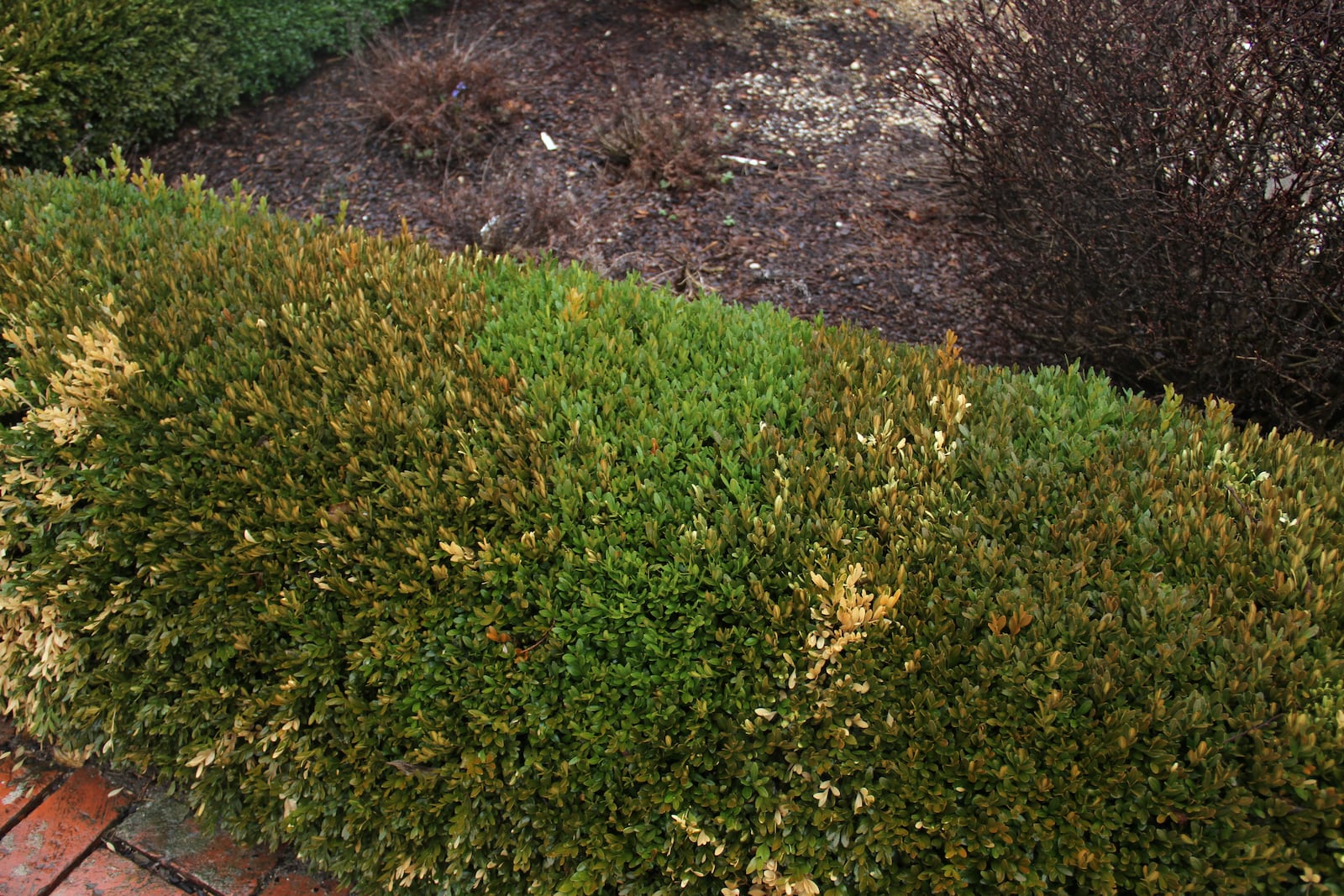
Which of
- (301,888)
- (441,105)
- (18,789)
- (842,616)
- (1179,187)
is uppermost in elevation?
(1179,187)

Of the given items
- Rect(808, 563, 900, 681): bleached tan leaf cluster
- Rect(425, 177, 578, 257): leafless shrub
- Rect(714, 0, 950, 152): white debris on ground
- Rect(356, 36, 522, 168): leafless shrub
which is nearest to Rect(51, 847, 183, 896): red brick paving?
Rect(808, 563, 900, 681): bleached tan leaf cluster

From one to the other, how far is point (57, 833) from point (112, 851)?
0.71 ft

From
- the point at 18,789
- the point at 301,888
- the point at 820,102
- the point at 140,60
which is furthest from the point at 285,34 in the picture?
the point at 301,888

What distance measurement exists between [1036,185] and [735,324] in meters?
1.71

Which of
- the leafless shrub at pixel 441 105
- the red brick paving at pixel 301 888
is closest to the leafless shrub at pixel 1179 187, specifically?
the leafless shrub at pixel 441 105

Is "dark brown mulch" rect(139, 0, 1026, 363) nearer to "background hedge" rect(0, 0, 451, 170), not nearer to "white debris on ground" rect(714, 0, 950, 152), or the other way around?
"white debris on ground" rect(714, 0, 950, 152)

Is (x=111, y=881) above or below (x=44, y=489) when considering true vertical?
below

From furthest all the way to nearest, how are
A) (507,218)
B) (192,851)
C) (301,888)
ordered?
(507,218) < (192,851) < (301,888)

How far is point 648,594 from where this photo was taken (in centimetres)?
229

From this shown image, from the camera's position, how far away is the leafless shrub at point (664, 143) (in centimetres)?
569

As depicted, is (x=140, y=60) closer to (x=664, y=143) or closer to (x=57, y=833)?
(x=664, y=143)

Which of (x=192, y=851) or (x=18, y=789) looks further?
(x=18, y=789)

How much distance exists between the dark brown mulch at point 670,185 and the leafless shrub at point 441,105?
67 millimetres

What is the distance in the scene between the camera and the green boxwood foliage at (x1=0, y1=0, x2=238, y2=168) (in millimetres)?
5500
